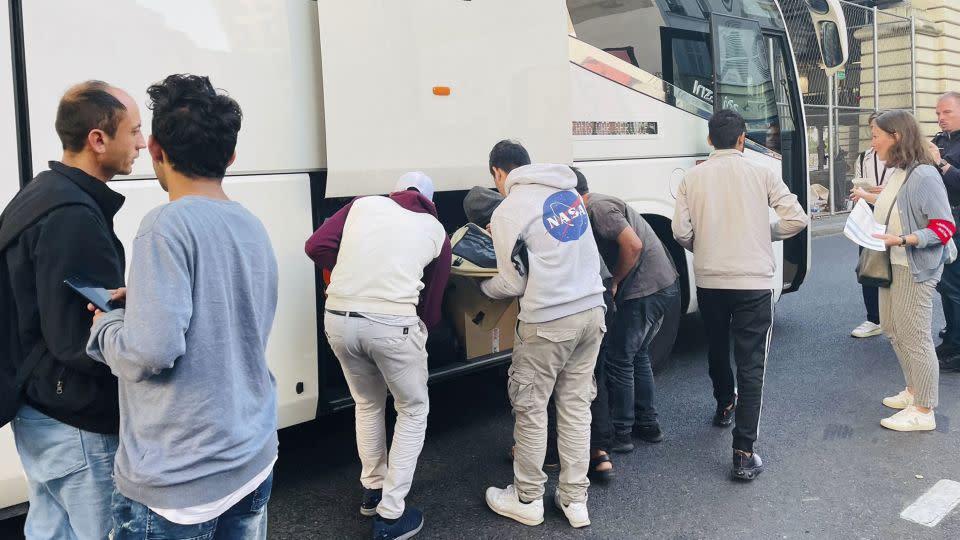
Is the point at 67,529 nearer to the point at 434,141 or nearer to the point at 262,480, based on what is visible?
the point at 262,480

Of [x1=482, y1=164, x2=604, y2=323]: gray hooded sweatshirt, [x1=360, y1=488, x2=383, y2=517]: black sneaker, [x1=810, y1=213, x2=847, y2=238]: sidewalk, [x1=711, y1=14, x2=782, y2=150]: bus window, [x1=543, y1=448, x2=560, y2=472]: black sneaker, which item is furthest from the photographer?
[x1=810, y1=213, x2=847, y2=238]: sidewalk

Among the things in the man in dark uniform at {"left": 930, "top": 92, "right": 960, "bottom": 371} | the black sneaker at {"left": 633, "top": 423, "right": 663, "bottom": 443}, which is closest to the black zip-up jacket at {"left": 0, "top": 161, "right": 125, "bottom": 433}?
the black sneaker at {"left": 633, "top": 423, "right": 663, "bottom": 443}

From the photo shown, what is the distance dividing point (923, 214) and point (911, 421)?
3.90 ft

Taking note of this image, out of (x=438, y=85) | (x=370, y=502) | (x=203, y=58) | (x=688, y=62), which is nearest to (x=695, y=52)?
(x=688, y=62)

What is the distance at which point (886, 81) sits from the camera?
19484 mm

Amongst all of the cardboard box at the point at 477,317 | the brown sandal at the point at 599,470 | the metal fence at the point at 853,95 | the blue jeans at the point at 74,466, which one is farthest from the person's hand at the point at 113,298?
the metal fence at the point at 853,95

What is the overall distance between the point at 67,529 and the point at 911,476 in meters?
3.74

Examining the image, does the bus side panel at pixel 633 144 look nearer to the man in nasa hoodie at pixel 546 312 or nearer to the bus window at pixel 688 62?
the bus window at pixel 688 62

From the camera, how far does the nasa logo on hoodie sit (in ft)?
11.0

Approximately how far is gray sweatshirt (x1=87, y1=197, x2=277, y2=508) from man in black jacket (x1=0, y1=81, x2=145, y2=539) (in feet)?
0.59

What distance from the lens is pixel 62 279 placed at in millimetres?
1843

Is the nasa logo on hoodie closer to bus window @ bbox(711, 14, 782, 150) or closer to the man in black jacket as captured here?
the man in black jacket

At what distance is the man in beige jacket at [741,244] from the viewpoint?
399cm

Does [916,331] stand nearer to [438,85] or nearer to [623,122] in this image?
[623,122]
